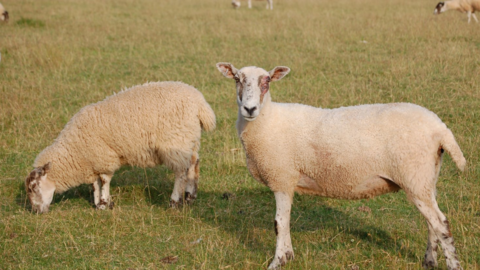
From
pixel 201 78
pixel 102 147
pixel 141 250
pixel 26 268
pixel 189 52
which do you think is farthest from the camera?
pixel 189 52

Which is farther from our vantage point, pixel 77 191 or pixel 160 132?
pixel 77 191

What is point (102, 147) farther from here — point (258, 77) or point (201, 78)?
point (201, 78)

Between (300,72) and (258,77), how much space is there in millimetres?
7061

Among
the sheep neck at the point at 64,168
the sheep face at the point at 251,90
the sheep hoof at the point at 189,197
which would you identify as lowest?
the sheep hoof at the point at 189,197

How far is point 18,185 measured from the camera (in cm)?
676

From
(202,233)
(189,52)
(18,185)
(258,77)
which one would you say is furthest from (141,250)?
(189,52)

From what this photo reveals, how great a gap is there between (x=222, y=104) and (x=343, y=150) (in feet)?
18.5

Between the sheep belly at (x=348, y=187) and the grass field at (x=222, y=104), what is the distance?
1.96 feet

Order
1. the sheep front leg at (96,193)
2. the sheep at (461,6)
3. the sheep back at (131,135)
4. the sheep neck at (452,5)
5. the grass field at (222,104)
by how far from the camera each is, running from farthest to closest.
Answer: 1. the sheep neck at (452,5)
2. the sheep at (461,6)
3. the sheep front leg at (96,193)
4. the sheep back at (131,135)
5. the grass field at (222,104)

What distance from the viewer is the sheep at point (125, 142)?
6.22m

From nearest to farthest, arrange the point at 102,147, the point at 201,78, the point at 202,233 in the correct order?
the point at 202,233 < the point at 102,147 < the point at 201,78

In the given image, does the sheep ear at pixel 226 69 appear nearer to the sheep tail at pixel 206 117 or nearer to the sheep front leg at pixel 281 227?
the sheep front leg at pixel 281 227

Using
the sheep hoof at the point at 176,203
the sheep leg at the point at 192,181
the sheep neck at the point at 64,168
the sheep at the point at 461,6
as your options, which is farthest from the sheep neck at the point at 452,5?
the sheep neck at the point at 64,168

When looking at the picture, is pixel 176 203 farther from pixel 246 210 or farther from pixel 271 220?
pixel 271 220
